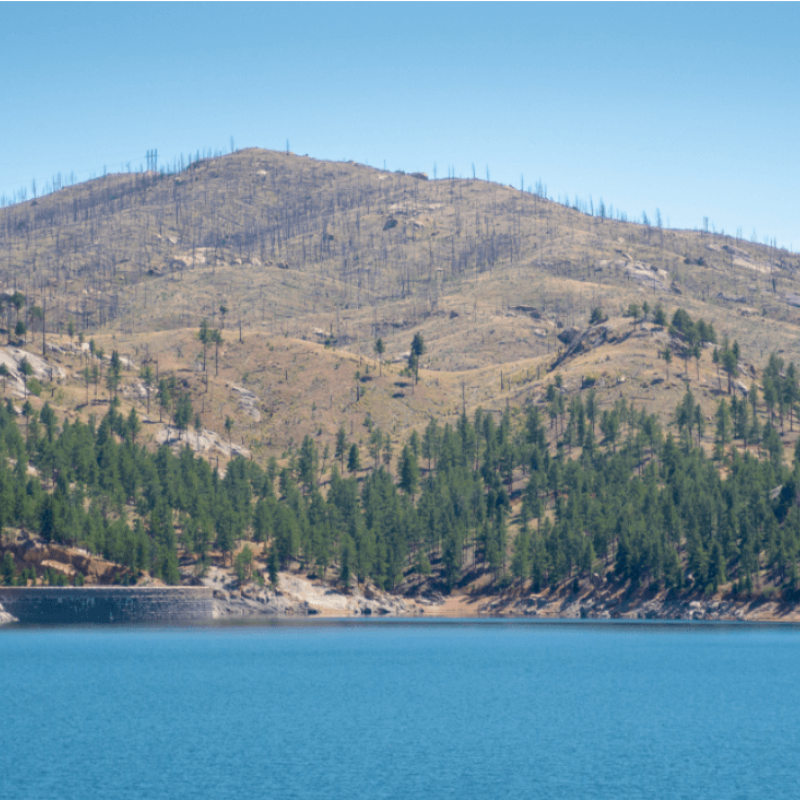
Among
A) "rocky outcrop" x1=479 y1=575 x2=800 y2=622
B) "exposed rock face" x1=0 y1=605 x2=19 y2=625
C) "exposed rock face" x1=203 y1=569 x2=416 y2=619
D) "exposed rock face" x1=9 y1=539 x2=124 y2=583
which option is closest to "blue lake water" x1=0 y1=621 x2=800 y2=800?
"exposed rock face" x1=0 y1=605 x2=19 y2=625

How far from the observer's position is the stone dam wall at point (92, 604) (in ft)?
507

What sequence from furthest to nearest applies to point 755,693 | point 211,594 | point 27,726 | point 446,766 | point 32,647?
point 211,594 → point 32,647 → point 755,693 → point 27,726 → point 446,766

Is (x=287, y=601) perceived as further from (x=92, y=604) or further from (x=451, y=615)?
(x=92, y=604)

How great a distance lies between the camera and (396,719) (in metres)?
79.9

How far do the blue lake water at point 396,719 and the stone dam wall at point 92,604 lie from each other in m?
14.4

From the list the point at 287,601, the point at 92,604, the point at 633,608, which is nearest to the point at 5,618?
the point at 92,604

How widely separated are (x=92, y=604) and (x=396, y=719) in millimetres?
87342

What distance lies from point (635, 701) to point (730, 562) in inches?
3970

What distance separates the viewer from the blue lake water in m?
58.9

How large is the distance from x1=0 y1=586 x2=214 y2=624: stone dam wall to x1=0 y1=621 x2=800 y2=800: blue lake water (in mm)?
14390

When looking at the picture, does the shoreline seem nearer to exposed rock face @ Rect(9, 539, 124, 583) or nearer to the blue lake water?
exposed rock face @ Rect(9, 539, 124, 583)

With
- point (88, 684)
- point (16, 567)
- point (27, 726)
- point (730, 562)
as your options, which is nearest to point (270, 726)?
point (27, 726)

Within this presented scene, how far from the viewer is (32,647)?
417ft

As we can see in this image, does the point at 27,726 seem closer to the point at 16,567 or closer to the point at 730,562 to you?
the point at 16,567
